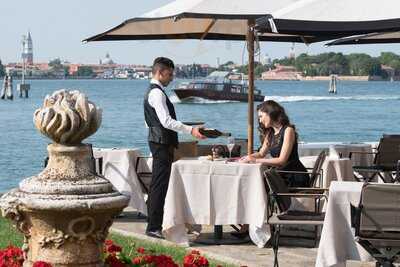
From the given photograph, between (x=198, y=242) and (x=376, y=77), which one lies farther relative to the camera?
(x=376, y=77)

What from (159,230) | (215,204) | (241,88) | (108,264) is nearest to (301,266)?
(215,204)

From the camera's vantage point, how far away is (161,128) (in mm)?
9805

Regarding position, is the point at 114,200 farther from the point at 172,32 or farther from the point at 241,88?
the point at 241,88

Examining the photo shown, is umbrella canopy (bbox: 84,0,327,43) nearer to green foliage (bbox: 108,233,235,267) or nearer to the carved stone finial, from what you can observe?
green foliage (bbox: 108,233,235,267)

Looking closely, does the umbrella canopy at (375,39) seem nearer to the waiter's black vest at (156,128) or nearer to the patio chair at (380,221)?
the waiter's black vest at (156,128)

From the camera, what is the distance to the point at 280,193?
8891mm

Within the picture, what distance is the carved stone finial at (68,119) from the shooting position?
201 inches

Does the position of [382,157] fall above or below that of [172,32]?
below

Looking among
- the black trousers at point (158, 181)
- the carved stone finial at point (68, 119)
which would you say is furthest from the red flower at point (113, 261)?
the black trousers at point (158, 181)

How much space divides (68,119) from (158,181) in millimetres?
4968

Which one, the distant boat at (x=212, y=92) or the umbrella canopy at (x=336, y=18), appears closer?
the umbrella canopy at (x=336, y=18)

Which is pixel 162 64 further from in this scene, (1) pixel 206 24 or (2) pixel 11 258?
(2) pixel 11 258

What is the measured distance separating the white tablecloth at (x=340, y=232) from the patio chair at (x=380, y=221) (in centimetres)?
59

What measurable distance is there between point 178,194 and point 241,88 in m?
78.8
